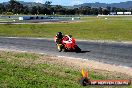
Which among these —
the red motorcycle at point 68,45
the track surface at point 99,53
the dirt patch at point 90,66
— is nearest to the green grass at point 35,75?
the dirt patch at point 90,66

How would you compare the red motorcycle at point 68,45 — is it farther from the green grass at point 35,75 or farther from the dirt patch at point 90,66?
the green grass at point 35,75

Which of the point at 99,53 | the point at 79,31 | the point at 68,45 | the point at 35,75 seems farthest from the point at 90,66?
the point at 79,31

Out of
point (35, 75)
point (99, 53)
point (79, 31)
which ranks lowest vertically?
point (79, 31)

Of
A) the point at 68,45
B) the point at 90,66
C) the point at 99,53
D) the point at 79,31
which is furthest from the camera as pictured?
the point at 79,31

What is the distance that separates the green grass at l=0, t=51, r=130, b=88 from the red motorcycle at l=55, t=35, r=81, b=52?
4.78m

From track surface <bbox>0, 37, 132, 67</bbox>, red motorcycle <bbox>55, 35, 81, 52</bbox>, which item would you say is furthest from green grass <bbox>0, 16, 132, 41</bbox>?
red motorcycle <bbox>55, 35, 81, 52</bbox>

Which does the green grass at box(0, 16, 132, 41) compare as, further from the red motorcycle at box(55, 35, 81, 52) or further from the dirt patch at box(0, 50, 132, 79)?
the dirt patch at box(0, 50, 132, 79)

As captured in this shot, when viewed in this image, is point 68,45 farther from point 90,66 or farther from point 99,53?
point 90,66

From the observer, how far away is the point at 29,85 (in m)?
13.8

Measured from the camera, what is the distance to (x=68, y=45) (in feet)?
83.6

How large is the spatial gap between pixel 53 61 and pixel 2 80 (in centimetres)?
644

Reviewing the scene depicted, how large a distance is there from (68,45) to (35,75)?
9765 millimetres

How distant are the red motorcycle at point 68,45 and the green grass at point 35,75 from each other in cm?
478

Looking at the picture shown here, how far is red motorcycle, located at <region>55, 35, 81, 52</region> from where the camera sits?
83.6 ft
